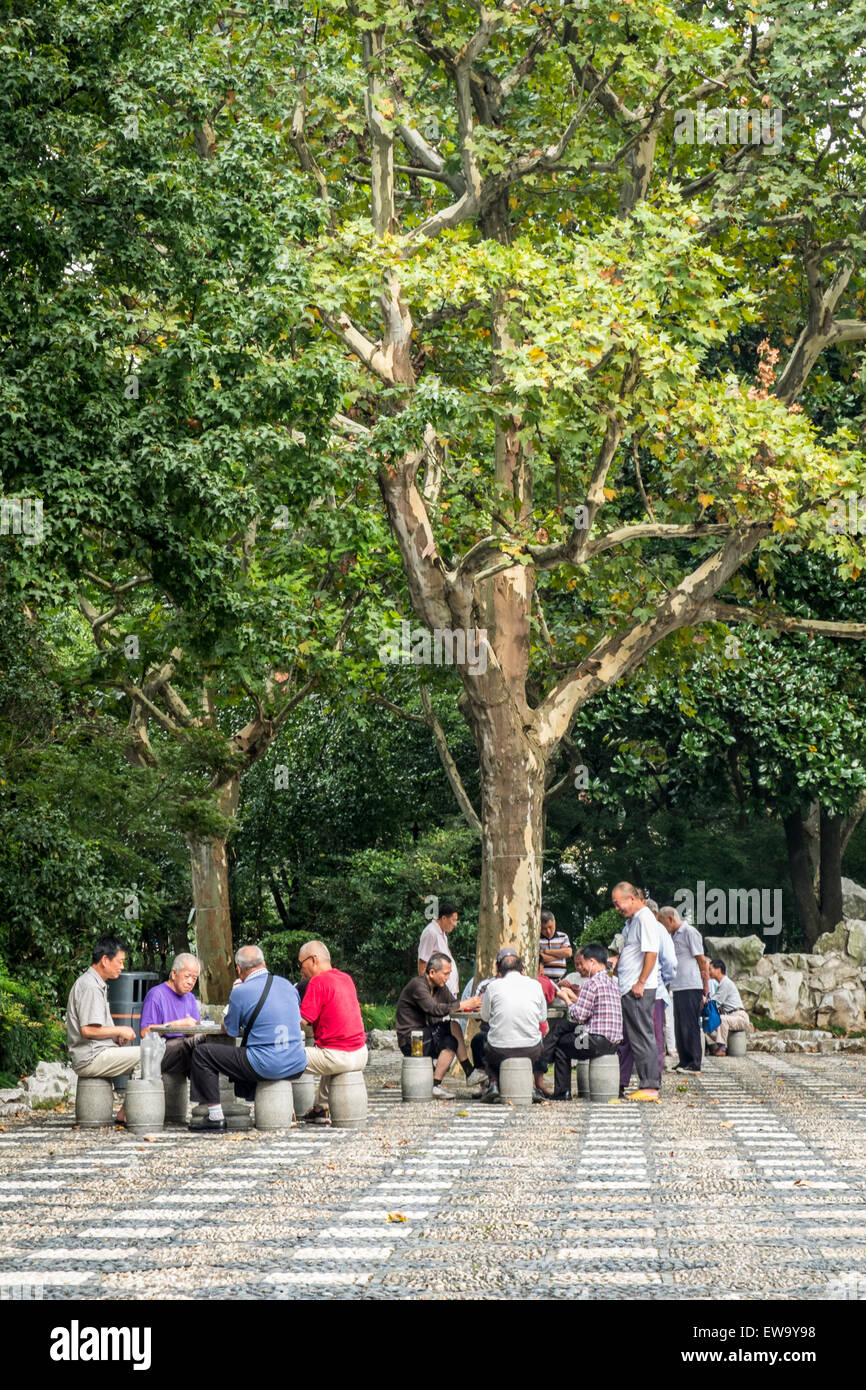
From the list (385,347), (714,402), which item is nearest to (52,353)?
(385,347)

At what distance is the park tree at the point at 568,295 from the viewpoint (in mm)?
15750

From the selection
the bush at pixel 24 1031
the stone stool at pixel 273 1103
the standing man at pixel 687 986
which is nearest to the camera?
the stone stool at pixel 273 1103

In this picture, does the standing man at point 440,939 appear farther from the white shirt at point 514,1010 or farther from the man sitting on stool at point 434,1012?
the white shirt at point 514,1010

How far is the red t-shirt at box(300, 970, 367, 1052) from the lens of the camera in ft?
40.8

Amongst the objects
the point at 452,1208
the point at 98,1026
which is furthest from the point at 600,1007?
the point at 452,1208

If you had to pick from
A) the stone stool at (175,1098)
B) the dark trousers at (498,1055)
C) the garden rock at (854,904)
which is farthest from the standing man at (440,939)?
the garden rock at (854,904)

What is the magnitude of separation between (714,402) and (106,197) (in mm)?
6468

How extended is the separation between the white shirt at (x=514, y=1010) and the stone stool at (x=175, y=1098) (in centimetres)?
290

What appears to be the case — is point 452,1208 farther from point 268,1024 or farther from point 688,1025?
point 688,1025

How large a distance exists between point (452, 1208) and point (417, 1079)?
6.81 meters

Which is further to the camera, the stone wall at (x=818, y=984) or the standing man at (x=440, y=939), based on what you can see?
the stone wall at (x=818, y=984)

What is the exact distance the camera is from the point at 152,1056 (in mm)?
11953

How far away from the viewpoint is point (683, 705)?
22.4 metres

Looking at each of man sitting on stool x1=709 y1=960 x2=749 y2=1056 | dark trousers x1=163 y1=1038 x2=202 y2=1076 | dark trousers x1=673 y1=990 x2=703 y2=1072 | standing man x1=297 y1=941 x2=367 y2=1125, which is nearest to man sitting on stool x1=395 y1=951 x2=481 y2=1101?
standing man x1=297 y1=941 x2=367 y2=1125
